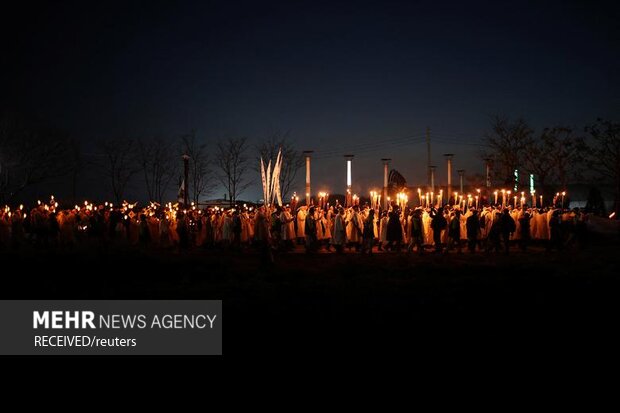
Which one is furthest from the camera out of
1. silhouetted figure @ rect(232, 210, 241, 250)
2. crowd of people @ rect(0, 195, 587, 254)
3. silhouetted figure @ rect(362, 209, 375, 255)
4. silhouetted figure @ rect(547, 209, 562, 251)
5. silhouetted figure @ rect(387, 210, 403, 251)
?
silhouetted figure @ rect(232, 210, 241, 250)

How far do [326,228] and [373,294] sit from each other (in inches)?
420

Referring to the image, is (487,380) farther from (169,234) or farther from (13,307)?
(169,234)

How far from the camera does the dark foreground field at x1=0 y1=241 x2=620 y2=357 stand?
22.6 ft

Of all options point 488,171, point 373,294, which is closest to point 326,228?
point 373,294

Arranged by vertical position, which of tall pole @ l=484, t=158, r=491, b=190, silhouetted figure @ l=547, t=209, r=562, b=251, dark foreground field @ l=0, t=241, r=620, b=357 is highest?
tall pole @ l=484, t=158, r=491, b=190

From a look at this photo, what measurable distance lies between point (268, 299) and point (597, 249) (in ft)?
48.8

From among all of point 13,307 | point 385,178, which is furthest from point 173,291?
point 385,178

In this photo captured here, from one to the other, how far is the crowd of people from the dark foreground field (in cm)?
97

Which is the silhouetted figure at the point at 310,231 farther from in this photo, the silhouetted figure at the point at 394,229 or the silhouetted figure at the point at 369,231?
the silhouetted figure at the point at 394,229

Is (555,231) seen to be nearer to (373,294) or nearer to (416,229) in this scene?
(416,229)

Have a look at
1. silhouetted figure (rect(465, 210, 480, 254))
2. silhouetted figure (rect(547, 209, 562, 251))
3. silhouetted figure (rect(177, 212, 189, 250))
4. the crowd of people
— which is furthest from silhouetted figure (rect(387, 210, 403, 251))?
silhouetted figure (rect(177, 212, 189, 250))

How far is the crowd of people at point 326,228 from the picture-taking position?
17984mm

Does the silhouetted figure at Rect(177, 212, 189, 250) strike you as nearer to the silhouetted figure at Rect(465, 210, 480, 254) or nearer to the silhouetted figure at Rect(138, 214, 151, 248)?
the silhouetted figure at Rect(138, 214, 151, 248)

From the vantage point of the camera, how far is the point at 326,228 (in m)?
21.0
